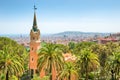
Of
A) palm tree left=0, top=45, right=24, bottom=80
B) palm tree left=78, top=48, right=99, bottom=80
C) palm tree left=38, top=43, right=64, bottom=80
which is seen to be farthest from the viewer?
palm tree left=78, top=48, right=99, bottom=80

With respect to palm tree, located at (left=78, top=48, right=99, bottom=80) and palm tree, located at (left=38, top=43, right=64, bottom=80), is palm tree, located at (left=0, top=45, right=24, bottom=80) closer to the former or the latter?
palm tree, located at (left=38, top=43, right=64, bottom=80)

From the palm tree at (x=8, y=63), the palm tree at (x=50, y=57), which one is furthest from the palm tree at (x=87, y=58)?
the palm tree at (x=8, y=63)

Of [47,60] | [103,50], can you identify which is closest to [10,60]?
[47,60]

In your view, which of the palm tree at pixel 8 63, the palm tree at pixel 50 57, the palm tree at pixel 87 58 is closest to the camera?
the palm tree at pixel 8 63

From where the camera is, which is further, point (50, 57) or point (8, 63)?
point (50, 57)

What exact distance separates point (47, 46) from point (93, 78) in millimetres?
25964

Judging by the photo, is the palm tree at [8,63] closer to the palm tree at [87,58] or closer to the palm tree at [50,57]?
the palm tree at [50,57]

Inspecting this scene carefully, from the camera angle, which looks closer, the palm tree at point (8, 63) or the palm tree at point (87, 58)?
the palm tree at point (8, 63)

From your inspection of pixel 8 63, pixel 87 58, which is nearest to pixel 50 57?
pixel 8 63

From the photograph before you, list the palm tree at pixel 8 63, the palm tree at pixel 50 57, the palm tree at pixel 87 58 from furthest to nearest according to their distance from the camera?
the palm tree at pixel 87 58 < the palm tree at pixel 50 57 < the palm tree at pixel 8 63

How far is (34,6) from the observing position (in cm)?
5738

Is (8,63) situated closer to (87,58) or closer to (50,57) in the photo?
(50,57)

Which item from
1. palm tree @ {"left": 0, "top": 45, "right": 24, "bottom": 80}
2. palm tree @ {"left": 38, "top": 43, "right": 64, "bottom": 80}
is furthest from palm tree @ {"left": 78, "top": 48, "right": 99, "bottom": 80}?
palm tree @ {"left": 0, "top": 45, "right": 24, "bottom": 80}

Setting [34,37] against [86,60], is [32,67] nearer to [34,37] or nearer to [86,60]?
[34,37]
